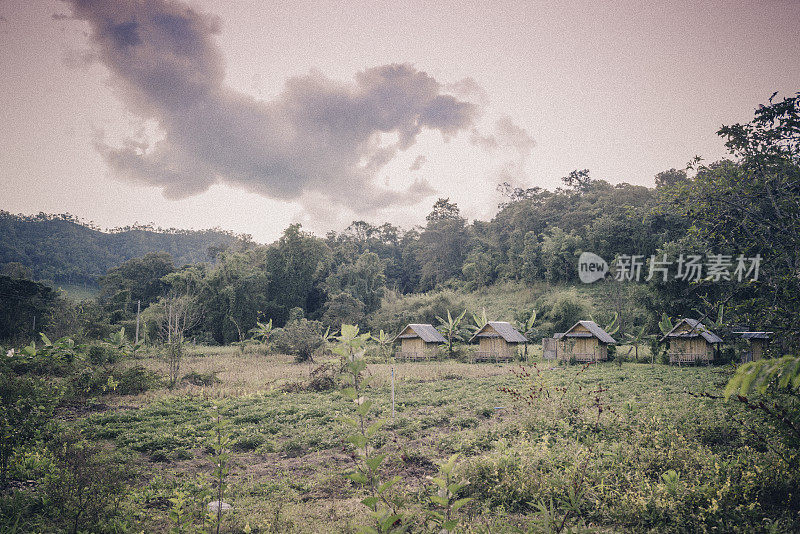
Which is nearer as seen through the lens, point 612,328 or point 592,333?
point 592,333

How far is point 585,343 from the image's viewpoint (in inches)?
981

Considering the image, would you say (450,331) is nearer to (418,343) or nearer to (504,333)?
(418,343)

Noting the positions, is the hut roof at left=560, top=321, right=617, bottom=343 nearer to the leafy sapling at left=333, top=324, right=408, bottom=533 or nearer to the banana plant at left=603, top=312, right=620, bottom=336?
the banana plant at left=603, top=312, right=620, bottom=336

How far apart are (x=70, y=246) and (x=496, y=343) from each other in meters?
60.6

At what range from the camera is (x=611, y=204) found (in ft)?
146

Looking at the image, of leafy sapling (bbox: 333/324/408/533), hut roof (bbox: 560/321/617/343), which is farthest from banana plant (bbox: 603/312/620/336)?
leafy sapling (bbox: 333/324/408/533)

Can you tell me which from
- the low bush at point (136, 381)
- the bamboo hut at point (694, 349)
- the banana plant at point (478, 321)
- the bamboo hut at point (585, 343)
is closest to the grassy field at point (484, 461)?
the low bush at point (136, 381)

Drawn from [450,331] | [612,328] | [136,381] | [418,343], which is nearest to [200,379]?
[136,381]

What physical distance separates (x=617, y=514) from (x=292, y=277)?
3887cm

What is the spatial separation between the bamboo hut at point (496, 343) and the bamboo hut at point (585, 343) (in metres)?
2.88

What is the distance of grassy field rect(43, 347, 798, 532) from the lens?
4.66 metres

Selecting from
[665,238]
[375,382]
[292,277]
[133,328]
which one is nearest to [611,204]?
[665,238]

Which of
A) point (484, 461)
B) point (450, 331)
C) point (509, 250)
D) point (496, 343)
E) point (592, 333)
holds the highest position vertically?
point (509, 250)

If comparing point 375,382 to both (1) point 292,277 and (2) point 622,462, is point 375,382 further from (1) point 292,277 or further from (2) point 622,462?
(1) point 292,277
